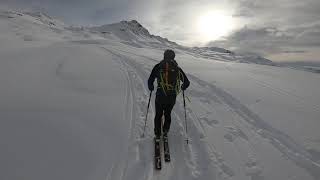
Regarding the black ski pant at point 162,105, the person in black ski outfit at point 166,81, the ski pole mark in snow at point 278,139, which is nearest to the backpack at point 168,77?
the person in black ski outfit at point 166,81

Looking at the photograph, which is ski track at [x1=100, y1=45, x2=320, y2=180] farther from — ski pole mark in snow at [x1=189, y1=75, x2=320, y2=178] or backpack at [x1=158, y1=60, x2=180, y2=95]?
backpack at [x1=158, y1=60, x2=180, y2=95]

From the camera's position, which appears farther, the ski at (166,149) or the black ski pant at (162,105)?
the black ski pant at (162,105)

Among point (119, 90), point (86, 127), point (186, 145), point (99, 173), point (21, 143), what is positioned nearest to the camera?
point (99, 173)

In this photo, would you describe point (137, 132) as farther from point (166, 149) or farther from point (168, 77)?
point (168, 77)

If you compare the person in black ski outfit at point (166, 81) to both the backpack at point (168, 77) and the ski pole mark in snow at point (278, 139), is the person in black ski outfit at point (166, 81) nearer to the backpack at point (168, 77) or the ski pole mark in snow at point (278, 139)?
the backpack at point (168, 77)

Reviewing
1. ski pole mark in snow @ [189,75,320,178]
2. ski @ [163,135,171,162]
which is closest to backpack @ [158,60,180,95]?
ski @ [163,135,171,162]

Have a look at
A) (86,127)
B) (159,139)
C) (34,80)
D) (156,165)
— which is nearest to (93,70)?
(34,80)

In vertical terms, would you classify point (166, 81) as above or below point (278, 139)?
above

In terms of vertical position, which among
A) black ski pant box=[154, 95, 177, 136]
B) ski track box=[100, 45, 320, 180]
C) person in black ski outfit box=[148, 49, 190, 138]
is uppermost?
person in black ski outfit box=[148, 49, 190, 138]

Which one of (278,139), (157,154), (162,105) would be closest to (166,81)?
(162,105)

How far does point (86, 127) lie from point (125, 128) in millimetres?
1115

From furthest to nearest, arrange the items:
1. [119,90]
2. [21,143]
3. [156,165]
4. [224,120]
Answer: [119,90] < [224,120] < [21,143] < [156,165]

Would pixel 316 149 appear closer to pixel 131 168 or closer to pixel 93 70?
pixel 131 168

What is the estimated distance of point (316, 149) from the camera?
8391mm
